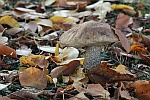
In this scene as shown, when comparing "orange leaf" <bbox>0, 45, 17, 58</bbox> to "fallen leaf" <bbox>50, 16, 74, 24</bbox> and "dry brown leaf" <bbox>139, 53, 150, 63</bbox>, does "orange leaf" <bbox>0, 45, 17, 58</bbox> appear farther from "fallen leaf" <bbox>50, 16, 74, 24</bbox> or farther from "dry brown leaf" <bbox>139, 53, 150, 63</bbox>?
"fallen leaf" <bbox>50, 16, 74, 24</bbox>

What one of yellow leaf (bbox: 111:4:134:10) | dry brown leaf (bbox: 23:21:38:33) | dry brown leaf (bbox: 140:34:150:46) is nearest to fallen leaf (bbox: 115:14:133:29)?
yellow leaf (bbox: 111:4:134:10)

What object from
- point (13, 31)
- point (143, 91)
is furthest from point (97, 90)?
point (13, 31)

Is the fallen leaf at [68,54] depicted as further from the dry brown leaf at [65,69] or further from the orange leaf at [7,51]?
the orange leaf at [7,51]

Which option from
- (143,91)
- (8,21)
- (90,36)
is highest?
(90,36)

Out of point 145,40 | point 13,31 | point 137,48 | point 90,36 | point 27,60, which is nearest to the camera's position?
point 90,36

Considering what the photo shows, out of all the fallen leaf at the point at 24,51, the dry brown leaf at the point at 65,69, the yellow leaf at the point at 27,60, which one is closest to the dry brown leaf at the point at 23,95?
the dry brown leaf at the point at 65,69

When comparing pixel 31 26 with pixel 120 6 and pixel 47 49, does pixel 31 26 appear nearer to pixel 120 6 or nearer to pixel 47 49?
pixel 47 49
